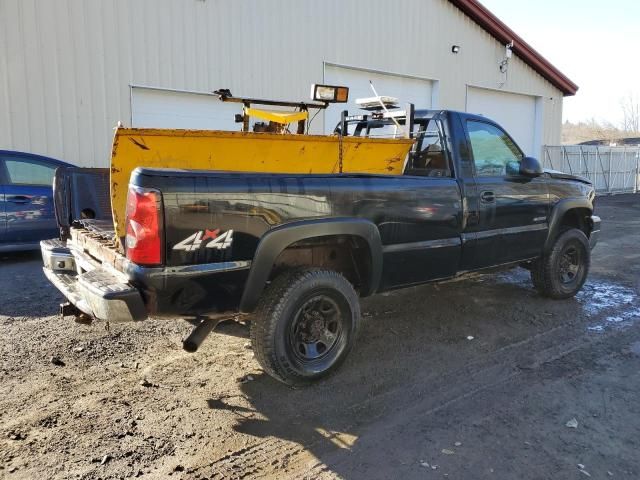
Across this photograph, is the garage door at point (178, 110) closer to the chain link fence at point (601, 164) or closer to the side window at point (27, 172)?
the side window at point (27, 172)

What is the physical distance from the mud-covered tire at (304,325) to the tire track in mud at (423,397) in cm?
44

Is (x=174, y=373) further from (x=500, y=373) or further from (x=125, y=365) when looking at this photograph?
(x=500, y=373)

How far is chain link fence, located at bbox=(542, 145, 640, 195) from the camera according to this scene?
64.3 feet

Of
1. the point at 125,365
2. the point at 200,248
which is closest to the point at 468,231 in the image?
the point at 200,248

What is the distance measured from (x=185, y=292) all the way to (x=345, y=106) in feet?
35.6

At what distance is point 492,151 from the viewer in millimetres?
5211

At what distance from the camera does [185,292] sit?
3.27 meters

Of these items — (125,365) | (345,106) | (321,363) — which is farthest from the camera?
(345,106)

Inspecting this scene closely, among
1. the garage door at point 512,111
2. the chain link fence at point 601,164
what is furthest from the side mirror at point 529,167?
the chain link fence at point 601,164

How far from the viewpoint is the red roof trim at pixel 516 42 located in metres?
16.0

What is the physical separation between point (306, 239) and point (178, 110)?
26.6 ft

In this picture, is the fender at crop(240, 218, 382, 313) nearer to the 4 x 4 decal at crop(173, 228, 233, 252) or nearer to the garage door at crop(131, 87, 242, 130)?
the 4 x 4 decal at crop(173, 228, 233, 252)

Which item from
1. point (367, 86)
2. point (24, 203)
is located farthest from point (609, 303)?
point (367, 86)

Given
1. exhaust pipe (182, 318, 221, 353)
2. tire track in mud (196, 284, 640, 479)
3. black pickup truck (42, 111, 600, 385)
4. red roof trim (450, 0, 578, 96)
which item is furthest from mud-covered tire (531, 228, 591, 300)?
red roof trim (450, 0, 578, 96)
